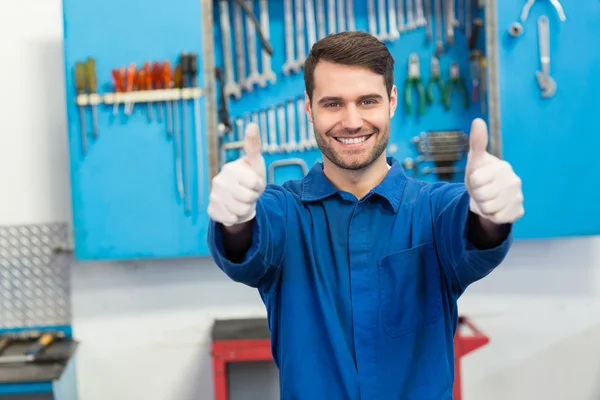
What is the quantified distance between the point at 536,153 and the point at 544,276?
1.92 ft

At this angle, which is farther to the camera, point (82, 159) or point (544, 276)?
point (544, 276)

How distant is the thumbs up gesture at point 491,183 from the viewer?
858 mm

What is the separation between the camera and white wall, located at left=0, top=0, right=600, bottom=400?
7.75 feet

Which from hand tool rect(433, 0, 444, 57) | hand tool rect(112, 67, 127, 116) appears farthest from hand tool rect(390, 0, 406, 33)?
hand tool rect(112, 67, 127, 116)

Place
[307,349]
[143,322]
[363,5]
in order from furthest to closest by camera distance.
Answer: [143,322] → [363,5] → [307,349]

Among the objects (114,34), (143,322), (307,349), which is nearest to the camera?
(307,349)

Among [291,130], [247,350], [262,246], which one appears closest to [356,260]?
[262,246]

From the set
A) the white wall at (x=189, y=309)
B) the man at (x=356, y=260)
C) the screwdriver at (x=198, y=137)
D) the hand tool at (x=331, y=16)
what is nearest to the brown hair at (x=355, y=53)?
the man at (x=356, y=260)

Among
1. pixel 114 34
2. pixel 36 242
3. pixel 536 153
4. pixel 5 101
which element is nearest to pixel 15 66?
pixel 5 101

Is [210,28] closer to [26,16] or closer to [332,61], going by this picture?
[26,16]

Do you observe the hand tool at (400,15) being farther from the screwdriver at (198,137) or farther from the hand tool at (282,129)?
the screwdriver at (198,137)

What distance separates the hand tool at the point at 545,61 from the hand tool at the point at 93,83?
1550 mm

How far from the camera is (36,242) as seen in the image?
2.38 metres

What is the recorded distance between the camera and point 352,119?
111 cm
